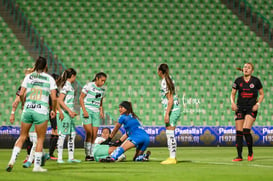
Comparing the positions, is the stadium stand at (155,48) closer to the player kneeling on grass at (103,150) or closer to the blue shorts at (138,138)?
the player kneeling on grass at (103,150)

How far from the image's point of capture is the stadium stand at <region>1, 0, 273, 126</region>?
25.6 m

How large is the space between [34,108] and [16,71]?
17.1 meters

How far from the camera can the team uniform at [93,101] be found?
1330 cm

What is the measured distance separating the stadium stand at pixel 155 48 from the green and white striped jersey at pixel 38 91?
15386 mm

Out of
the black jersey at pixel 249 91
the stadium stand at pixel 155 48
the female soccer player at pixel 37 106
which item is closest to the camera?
the female soccer player at pixel 37 106

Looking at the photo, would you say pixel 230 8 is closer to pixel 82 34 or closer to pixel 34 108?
pixel 82 34

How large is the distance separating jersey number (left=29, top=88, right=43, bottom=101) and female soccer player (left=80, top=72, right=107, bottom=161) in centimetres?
377

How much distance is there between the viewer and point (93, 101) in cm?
1340

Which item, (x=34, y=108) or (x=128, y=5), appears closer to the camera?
(x=34, y=108)

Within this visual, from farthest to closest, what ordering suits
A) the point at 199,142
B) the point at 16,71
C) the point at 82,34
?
the point at 82,34 → the point at 16,71 → the point at 199,142

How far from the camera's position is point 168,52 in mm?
27406

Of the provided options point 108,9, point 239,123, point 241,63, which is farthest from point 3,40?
point 239,123

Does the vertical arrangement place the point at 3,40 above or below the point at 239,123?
above

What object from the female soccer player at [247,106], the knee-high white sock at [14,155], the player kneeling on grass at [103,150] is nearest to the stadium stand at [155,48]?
the player kneeling on grass at [103,150]
